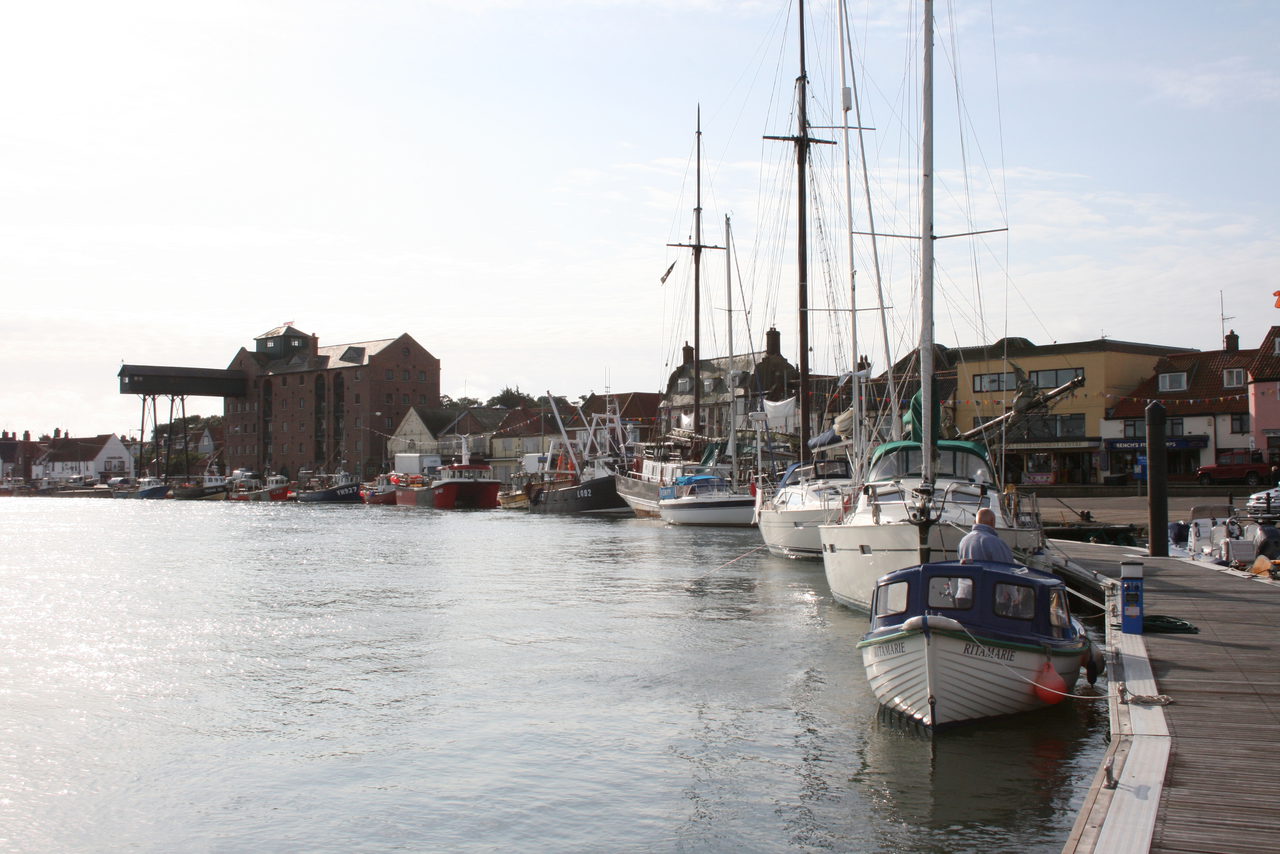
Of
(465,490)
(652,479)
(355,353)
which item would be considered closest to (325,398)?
(355,353)

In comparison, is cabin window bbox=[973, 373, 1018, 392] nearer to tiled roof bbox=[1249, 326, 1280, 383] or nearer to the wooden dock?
tiled roof bbox=[1249, 326, 1280, 383]

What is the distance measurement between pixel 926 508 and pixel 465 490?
82.5m

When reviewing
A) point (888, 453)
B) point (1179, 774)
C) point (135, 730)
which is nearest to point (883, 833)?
point (1179, 774)

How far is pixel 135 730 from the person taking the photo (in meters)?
16.3

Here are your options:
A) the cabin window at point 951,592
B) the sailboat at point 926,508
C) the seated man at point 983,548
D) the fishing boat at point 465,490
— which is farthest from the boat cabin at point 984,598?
the fishing boat at point 465,490

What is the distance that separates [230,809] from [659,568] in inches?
1027

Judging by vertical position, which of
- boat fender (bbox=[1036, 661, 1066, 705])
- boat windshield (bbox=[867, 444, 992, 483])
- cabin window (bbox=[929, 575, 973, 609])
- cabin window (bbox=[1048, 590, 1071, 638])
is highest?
boat windshield (bbox=[867, 444, 992, 483])

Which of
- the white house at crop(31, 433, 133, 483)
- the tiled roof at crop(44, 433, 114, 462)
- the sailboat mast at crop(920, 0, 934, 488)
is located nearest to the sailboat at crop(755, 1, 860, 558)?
the sailboat mast at crop(920, 0, 934, 488)

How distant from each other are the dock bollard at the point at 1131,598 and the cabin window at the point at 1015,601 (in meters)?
3.06

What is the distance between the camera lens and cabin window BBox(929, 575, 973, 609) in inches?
563

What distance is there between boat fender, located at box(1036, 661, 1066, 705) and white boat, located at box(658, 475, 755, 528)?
4040cm

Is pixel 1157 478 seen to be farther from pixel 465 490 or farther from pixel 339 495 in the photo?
pixel 339 495

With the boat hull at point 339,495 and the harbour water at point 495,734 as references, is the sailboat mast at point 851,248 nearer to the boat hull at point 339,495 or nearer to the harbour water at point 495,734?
the harbour water at point 495,734

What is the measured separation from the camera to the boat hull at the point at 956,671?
1383 centimetres
